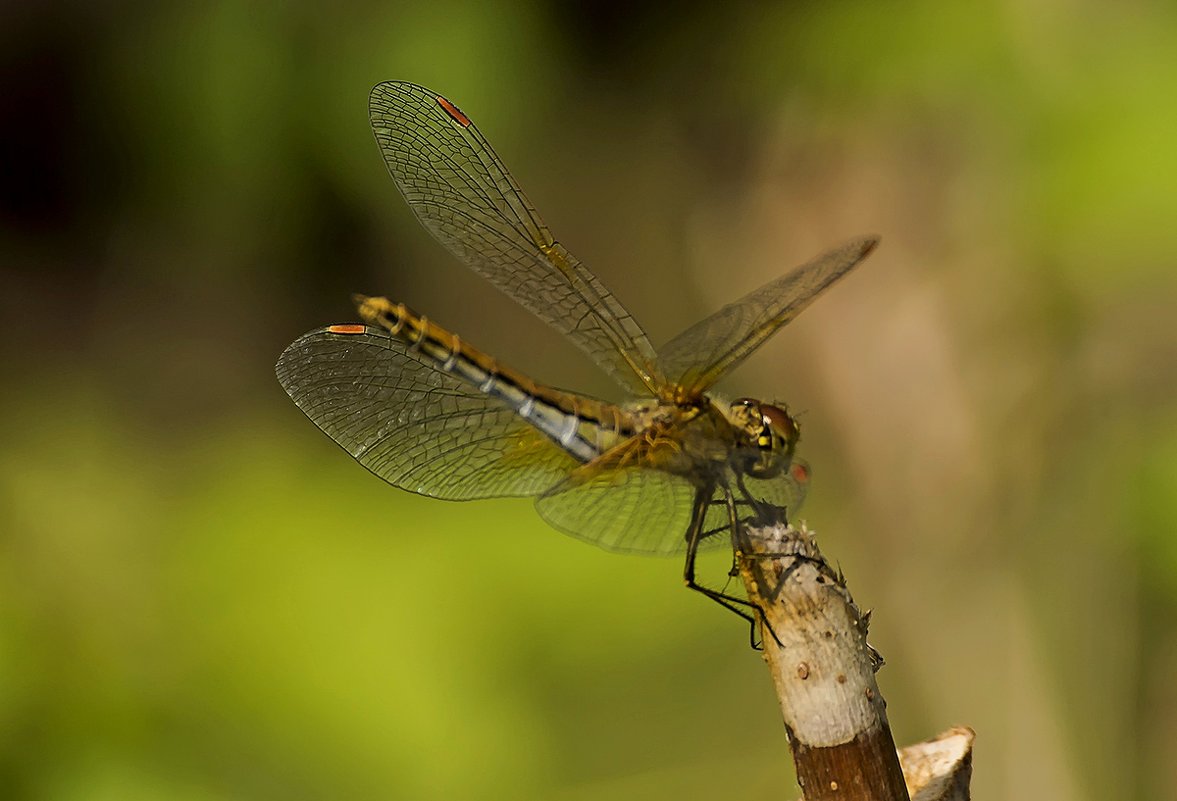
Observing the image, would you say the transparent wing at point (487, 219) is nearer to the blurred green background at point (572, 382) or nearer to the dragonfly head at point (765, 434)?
the dragonfly head at point (765, 434)

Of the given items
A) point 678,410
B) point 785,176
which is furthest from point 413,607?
point 785,176

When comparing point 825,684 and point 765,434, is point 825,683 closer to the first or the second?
point 825,684

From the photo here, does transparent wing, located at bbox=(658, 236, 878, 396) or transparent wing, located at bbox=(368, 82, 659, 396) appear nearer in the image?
transparent wing, located at bbox=(658, 236, 878, 396)

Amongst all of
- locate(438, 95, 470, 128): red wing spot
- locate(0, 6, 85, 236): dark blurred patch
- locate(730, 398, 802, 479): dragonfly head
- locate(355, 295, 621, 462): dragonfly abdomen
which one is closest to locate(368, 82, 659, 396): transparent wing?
locate(438, 95, 470, 128): red wing spot

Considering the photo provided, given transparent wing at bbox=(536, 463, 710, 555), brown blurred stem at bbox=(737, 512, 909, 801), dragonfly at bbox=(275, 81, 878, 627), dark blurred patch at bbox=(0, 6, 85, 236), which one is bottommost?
brown blurred stem at bbox=(737, 512, 909, 801)

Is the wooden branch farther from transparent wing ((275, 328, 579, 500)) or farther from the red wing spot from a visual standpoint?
the red wing spot

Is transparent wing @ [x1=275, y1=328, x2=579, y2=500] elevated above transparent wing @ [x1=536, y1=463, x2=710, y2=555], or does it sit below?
above

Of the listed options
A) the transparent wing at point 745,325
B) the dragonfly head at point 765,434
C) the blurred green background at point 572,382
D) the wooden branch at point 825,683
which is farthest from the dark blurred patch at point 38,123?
the wooden branch at point 825,683
